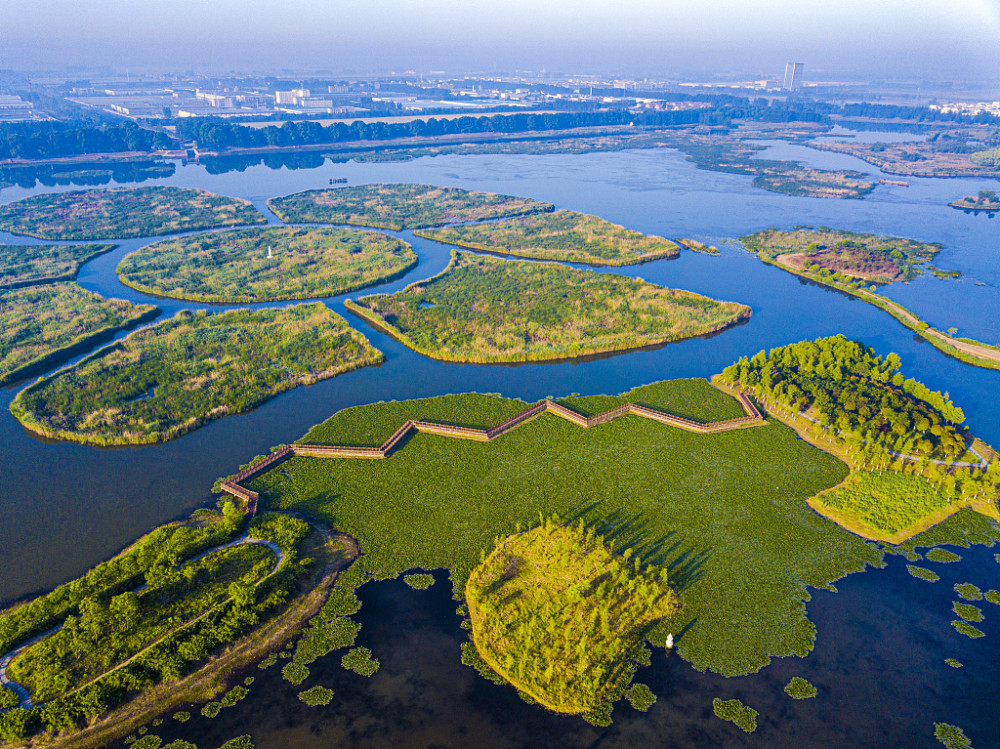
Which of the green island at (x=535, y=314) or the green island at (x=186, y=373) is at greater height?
the green island at (x=535, y=314)

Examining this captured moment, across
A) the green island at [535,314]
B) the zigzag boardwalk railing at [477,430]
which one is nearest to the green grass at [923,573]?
the zigzag boardwalk railing at [477,430]

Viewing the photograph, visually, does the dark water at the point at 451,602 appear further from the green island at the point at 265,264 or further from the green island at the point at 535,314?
the green island at the point at 265,264

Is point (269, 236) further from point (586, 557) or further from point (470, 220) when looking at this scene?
point (586, 557)

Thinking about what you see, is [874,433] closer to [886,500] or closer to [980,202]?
[886,500]

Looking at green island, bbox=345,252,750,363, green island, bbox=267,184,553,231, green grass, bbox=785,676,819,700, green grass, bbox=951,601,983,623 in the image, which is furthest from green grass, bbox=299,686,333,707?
green island, bbox=267,184,553,231

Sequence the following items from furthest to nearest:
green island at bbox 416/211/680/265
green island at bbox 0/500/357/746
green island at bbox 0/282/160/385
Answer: green island at bbox 416/211/680/265 < green island at bbox 0/282/160/385 < green island at bbox 0/500/357/746

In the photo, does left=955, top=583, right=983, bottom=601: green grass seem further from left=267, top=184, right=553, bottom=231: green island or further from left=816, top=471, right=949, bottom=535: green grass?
left=267, top=184, right=553, bottom=231: green island

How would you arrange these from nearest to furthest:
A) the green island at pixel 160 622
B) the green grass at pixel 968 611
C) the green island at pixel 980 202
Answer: the green island at pixel 160 622, the green grass at pixel 968 611, the green island at pixel 980 202
